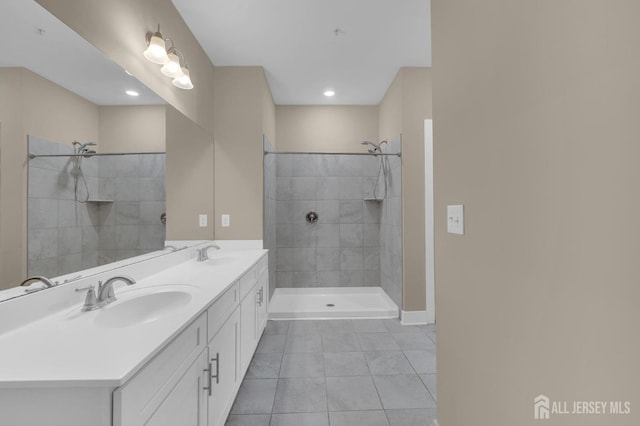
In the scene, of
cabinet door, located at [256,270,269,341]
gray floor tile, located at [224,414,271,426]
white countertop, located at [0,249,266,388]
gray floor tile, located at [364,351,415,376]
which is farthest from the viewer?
cabinet door, located at [256,270,269,341]

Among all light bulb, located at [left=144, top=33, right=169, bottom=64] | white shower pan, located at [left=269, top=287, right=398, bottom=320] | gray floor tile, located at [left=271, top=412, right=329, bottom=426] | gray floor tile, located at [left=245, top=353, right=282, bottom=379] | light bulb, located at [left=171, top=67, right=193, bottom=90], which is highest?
light bulb, located at [left=144, top=33, right=169, bottom=64]

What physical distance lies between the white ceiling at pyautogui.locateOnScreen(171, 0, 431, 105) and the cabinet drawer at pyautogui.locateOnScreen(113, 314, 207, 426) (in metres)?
2.22

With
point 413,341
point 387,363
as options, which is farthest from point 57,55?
point 413,341

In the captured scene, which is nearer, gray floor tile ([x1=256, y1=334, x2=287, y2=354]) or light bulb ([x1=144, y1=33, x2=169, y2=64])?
light bulb ([x1=144, y1=33, x2=169, y2=64])

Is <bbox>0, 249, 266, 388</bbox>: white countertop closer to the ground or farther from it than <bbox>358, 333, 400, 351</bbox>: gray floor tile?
farther from it

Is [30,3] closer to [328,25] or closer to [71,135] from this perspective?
[71,135]

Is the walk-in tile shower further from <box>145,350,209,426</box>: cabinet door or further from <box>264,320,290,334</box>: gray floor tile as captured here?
<box>145,350,209,426</box>: cabinet door

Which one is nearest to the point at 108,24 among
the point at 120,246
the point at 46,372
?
the point at 120,246

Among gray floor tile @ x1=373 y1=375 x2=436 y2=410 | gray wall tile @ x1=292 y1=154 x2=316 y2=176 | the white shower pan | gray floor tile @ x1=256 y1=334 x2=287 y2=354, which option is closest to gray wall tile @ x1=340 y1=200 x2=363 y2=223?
gray wall tile @ x1=292 y1=154 x2=316 y2=176

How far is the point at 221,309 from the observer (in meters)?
1.36

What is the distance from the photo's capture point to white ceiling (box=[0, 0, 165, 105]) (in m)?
0.96

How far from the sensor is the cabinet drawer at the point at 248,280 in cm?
181

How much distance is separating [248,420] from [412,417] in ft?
3.17

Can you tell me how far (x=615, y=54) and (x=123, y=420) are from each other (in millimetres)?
1327
